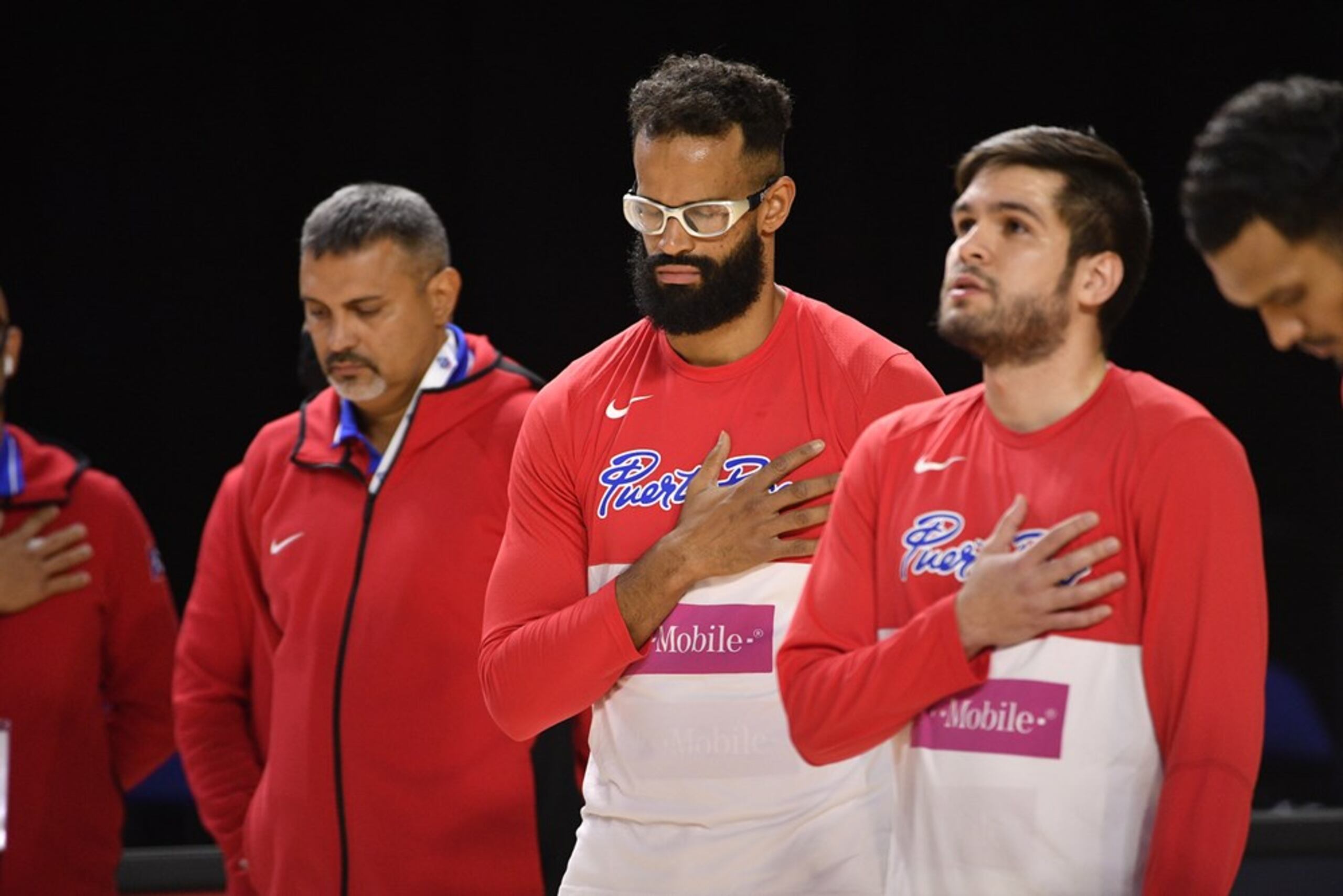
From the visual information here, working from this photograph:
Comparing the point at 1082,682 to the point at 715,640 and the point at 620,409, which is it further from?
the point at 620,409

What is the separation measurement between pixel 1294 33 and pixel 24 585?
3865 millimetres

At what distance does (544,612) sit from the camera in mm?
2725

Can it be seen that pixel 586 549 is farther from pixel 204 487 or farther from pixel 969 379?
pixel 204 487

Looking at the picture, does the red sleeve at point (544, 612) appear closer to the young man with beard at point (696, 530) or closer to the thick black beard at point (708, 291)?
the young man with beard at point (696, 530)

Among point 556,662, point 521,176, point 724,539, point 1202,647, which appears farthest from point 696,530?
point 521,176

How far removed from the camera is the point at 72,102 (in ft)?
18.2

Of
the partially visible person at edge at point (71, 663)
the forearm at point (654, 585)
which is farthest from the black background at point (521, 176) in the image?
the forearm at point (654, 585)

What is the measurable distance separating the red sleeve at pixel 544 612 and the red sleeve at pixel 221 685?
1.12 metres

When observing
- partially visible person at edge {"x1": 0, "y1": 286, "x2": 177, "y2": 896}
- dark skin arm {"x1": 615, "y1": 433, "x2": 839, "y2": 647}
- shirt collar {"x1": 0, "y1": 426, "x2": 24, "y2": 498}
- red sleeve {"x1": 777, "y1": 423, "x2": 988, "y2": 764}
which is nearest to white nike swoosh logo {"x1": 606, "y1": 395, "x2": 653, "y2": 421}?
dark skin arm {"x1": 615, "y1": 433, "x2": 839, "y2": 647}

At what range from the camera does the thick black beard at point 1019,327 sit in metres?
2.22

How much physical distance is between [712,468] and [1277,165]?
39.1 inches

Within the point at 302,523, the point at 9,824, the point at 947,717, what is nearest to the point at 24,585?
the point at 9,824

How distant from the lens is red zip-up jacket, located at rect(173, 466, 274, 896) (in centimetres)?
369

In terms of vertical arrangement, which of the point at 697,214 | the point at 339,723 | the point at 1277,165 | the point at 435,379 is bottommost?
the point at 339,723
